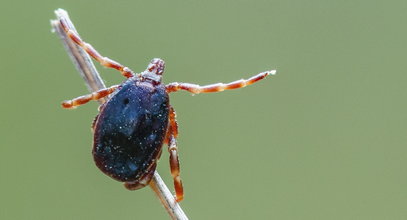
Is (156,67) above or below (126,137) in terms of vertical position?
above

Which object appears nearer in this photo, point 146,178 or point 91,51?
point 146,178

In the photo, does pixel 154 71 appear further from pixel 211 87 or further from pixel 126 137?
pixel 126 137

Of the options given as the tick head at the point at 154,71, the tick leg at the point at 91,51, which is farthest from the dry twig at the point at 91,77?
the tick head at the point at 154,71

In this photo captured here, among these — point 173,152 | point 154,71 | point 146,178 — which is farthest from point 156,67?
point 146,178

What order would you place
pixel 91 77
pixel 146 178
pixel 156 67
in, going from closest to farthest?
1. pixel 146 178
2. pixel 91 77
3. pixel 156 67

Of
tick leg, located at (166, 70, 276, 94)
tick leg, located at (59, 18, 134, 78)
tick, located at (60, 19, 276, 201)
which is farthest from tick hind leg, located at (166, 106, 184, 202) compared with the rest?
tick leg, located at (59, 18, 134, 78)

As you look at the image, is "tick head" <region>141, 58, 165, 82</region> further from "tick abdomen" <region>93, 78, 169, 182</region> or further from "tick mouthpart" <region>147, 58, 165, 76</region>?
"tick abdomen" <region>93, 78, 169, 182</region>

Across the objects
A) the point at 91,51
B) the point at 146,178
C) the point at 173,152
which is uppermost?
the point at 91,51

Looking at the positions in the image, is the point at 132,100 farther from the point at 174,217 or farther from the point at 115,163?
the point at 174,217
